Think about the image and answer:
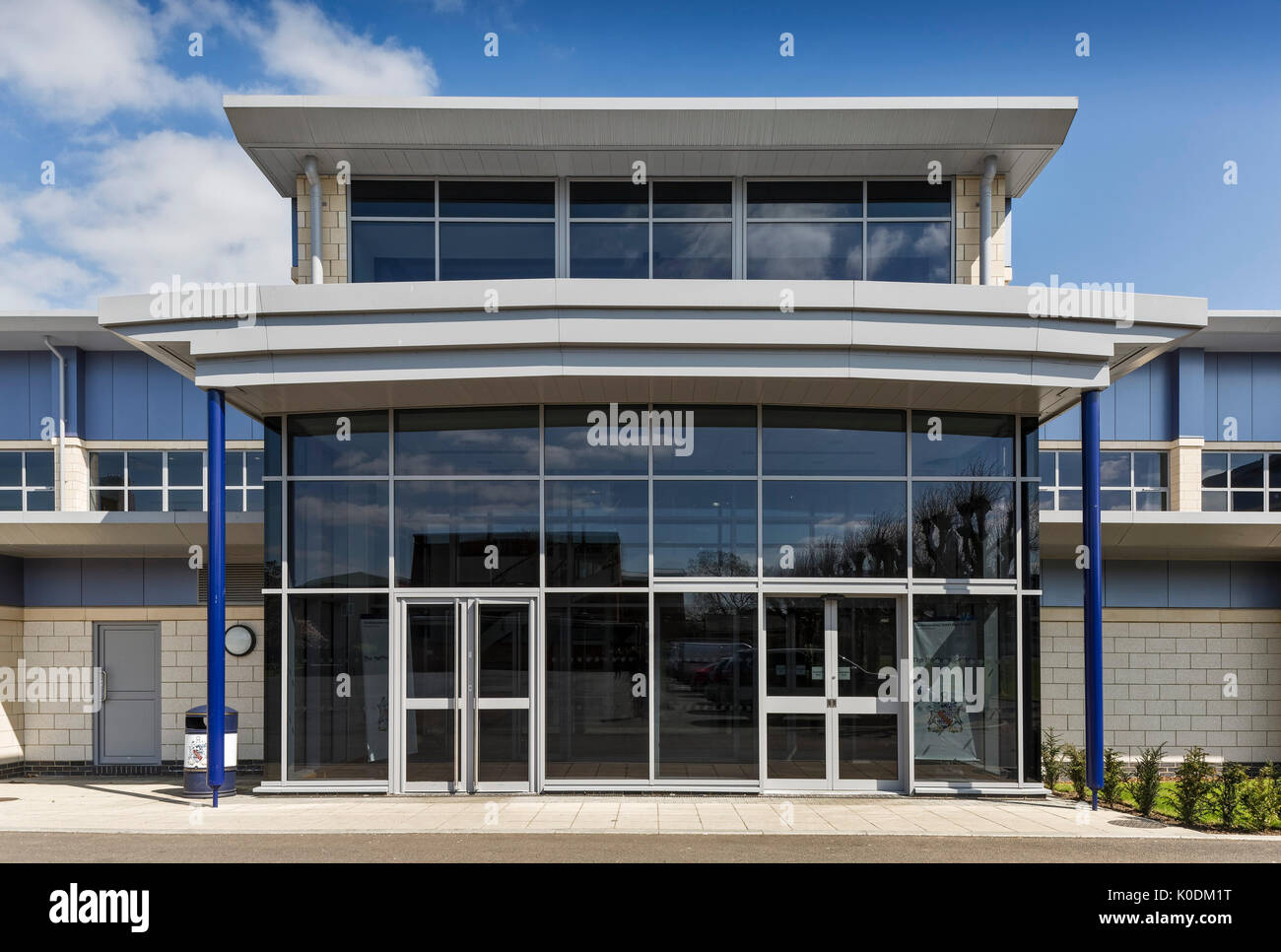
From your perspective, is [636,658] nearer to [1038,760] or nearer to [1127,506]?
[1038,760]

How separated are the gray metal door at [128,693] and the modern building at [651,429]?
12.2 feet

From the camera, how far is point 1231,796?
1092cm

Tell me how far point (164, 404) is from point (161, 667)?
13.5ft

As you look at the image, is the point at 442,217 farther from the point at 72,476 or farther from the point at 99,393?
the point at 72,476

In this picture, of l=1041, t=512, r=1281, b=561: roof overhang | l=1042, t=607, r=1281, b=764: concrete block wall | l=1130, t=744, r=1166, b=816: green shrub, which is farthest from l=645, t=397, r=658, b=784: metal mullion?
l=1042, t=607, r=1281, b=764: concrete block wall

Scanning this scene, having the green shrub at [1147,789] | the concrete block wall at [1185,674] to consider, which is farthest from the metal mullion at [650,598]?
the concrete block wall at [1185,674]

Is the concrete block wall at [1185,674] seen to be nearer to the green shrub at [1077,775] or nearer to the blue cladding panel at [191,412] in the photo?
the green shrub at [1077,775]

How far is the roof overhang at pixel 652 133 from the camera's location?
12461 millimetres

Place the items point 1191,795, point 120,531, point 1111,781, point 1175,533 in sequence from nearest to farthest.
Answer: point 1191,795 < point 1111,781 < point 120,531 < point 1175,533

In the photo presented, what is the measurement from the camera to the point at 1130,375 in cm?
1616

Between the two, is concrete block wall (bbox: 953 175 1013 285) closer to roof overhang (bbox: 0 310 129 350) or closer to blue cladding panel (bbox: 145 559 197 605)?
blue cladding panel (bbox: 145 559 197 605)

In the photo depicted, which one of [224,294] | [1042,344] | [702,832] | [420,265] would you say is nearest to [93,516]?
[224,294]

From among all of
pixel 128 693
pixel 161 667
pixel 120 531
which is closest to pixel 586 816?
pixel 120 531

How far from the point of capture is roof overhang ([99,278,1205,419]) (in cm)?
1096
